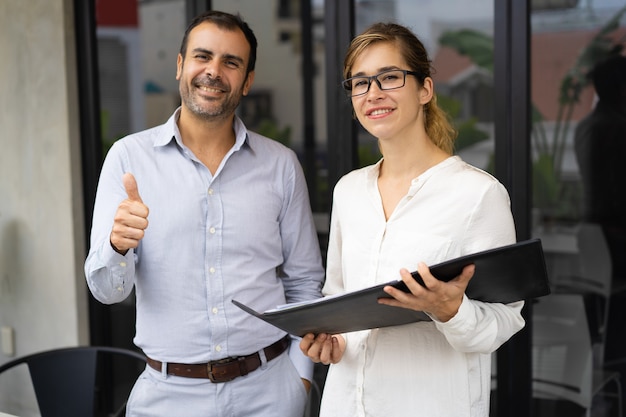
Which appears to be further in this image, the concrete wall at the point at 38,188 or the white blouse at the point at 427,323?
the concrete wall at the point at 38,188

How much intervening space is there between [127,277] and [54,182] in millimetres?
1750

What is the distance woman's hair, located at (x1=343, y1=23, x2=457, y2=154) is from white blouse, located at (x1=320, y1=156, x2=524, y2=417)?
0.34ft

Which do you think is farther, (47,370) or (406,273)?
(47,370)

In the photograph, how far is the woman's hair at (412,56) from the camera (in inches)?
67.5

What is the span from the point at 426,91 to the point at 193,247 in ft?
2.51

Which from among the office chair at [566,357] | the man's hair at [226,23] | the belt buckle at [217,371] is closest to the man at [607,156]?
the office chair at [566,357]

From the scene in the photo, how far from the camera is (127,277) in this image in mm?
1945

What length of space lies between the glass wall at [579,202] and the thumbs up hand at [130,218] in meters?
2.21

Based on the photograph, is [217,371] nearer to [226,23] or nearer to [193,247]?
[193,247]

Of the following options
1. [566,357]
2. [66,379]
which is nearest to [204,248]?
[66,379]

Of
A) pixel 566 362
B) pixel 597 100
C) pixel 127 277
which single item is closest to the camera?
pixel 127 277

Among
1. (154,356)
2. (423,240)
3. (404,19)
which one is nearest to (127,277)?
(154,356)

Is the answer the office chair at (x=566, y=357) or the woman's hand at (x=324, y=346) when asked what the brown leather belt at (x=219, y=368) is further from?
the office chair at (x=566, y=357)

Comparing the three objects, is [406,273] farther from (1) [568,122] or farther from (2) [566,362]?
(1) [568,122]
